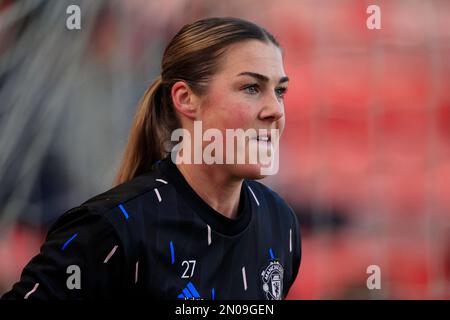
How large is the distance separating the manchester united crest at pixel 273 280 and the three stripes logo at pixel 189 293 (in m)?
0.20

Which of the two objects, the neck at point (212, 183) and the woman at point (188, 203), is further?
the neck at point (212, 183)

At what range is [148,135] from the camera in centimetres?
176

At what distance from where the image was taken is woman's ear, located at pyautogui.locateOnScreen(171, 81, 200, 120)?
1.64 m

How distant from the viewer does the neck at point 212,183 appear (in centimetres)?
162

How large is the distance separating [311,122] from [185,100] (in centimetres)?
158

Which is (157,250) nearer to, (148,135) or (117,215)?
(117,215)

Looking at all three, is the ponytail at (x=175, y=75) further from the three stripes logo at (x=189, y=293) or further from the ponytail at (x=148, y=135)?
the three stripes logo at (x=189, y=293)

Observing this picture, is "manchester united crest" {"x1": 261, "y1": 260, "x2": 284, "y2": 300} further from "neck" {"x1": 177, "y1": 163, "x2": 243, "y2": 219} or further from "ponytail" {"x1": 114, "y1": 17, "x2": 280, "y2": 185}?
"ponytail" {"x1": 114, "y1": 17, "x2": 280, "y2": 185}

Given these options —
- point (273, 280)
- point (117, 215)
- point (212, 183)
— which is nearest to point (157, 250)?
point (117, 215)

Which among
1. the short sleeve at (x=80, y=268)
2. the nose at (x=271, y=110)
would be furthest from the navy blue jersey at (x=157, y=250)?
Answer: the nose at (x=271, y=110)

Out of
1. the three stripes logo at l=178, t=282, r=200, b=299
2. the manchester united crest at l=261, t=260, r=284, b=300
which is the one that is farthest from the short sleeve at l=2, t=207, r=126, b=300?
the manchester united crest at l=261, t=260, r=284, b=300

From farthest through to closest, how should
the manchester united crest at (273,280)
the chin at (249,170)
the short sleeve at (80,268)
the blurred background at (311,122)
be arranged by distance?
the blurred background at (311,122)
the manchester united crest at (273,280)
the chin at (249,170)
the short sleeve at (80,268)

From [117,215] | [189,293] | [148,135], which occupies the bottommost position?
[189,293]
